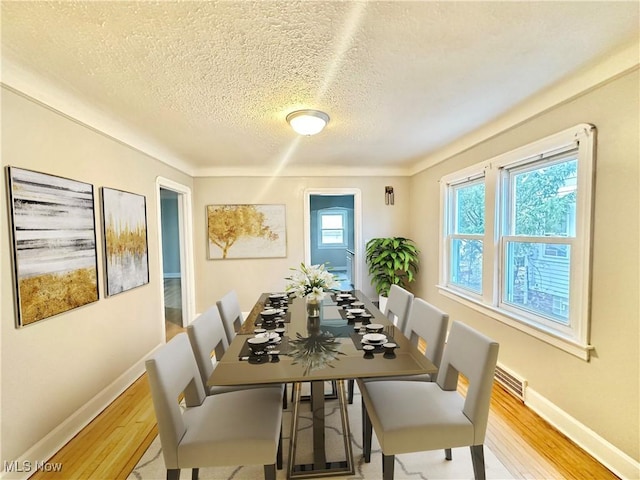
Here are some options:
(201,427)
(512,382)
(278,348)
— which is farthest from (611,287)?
(201,427)

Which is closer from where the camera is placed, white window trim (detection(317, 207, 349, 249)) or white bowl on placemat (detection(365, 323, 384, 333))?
white bowl on placemat (detection(365, 323, 384, 333))

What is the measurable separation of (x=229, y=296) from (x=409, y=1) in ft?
7.94

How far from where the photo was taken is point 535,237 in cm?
237

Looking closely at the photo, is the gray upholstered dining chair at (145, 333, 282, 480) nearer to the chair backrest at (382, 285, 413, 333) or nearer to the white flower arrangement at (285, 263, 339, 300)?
the white flower arrangement at (285, 263, 339, 300)

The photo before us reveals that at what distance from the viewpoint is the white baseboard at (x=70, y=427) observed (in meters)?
1.72

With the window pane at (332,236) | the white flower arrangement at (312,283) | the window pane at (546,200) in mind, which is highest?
the window pane at (546,200)

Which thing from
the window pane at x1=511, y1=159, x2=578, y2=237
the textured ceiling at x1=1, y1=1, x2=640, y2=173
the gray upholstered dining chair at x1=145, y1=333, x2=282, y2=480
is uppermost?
the textured ceiling at x1=1, y1=1, x2=640, y2=173

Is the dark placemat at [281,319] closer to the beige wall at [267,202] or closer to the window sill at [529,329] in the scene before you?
the window sill at [529,329]

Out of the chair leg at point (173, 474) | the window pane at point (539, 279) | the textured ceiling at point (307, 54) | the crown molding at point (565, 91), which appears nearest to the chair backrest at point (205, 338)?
the chair leg at point (173, 474)

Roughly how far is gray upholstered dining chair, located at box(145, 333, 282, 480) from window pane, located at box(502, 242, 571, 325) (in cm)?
213

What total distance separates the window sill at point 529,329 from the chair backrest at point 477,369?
937 mm

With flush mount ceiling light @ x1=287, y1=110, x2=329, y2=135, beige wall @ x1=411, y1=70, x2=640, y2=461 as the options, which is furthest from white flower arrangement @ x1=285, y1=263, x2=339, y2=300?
beige wall @ x1=411, y1=70, x2=640, y2=461

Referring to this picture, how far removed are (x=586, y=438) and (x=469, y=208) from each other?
7.26 feet

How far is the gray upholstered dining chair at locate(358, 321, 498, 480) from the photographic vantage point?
142 centimetres
